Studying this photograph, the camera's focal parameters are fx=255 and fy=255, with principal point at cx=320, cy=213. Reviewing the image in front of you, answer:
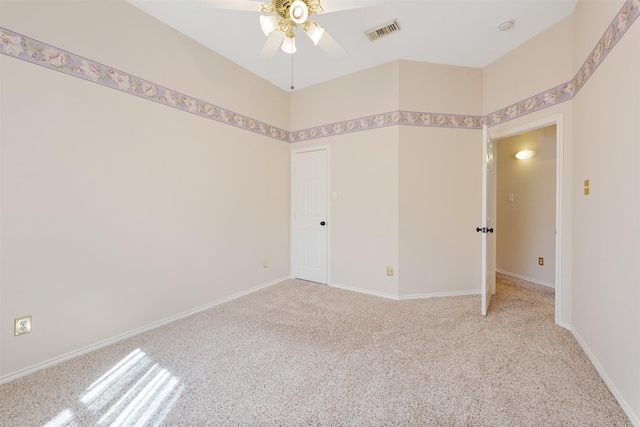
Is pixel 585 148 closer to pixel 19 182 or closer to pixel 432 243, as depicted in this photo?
pixel 432 243

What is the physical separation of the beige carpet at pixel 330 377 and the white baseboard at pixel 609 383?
0.03 metres

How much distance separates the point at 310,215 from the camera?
3.75 meters

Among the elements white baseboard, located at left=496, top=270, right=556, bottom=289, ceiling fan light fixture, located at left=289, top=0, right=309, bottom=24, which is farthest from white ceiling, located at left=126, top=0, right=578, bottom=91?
white baseboard, located at left=496, top=270, right=556, bottom=289

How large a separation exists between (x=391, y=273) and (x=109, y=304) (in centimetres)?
278

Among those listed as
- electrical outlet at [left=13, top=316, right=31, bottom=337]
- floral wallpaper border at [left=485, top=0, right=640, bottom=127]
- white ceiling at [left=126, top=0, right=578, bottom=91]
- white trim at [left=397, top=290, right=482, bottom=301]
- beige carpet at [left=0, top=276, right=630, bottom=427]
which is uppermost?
white ceiling at [left=126, top=0, right=578, bottom=91]

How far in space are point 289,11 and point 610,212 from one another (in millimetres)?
2391

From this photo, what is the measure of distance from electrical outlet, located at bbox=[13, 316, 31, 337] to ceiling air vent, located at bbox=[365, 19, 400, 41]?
3.58 m

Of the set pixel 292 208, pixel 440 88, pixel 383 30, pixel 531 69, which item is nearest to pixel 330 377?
pixel 292 208

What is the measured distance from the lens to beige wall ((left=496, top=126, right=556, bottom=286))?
346 cm

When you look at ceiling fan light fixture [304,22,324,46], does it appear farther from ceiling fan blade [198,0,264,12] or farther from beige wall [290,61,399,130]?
beige wall [290,61,399,130]

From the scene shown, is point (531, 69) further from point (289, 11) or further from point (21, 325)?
point (21, 325)

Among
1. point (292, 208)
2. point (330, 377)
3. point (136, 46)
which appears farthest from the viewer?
point (292, 208)

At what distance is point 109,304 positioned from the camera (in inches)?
82.0

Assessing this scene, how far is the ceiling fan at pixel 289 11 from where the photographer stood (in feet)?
5.12
